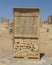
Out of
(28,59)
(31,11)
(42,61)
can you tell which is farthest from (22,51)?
(31,11)

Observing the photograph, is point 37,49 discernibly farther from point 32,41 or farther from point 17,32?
point 17,32

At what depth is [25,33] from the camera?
897 cm

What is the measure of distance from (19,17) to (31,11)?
57 centimetres

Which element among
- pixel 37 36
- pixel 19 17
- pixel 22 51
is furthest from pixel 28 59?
pixel 19 17

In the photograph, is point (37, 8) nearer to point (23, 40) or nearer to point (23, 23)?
point (23, 23)

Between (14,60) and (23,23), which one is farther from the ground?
(23,23)

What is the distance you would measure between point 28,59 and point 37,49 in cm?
58

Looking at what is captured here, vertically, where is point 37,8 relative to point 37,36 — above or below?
above

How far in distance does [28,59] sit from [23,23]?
1566 mm

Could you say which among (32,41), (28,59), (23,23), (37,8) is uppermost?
(37,8)

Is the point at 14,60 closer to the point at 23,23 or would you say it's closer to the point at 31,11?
the point at 23,23

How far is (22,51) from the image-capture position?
29.5 feet

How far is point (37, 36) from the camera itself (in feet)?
29.2

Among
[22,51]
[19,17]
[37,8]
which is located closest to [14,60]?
[22,51]
